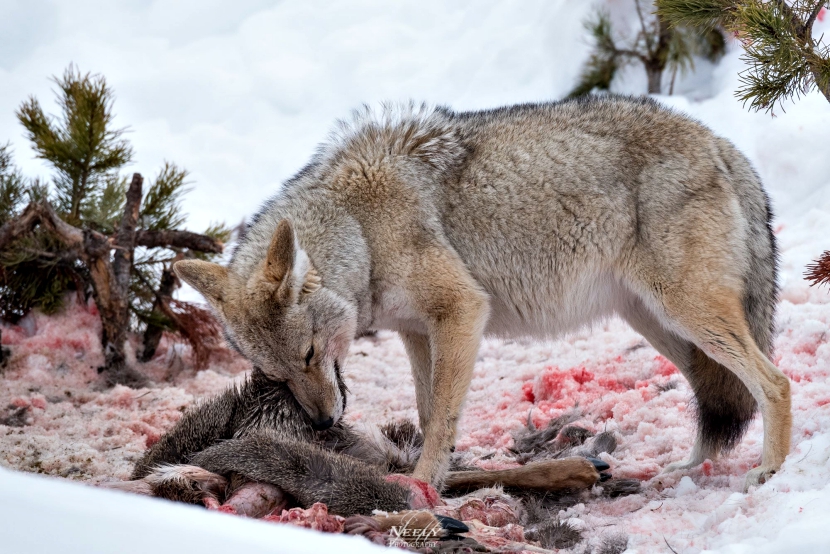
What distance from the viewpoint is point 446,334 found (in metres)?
3.58

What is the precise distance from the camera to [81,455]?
4.03m

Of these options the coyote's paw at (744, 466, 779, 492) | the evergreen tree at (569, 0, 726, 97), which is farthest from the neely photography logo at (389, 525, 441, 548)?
the evergreen tree at (569, 0, 726, 97)

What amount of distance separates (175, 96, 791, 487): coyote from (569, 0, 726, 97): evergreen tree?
14.9 feet

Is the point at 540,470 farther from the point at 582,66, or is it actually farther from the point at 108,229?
the point at 582,66

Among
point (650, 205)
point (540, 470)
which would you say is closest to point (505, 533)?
point (540, 470)

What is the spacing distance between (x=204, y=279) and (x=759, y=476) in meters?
2.51

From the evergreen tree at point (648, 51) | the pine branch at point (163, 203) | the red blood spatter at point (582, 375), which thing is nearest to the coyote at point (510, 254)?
the red blood spatter at point (582, 375)

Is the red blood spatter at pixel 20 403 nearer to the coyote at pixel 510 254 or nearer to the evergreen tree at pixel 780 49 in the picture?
the coyote at pixel 510 254

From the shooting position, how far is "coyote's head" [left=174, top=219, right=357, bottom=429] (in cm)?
338

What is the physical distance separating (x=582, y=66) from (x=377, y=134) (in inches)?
204

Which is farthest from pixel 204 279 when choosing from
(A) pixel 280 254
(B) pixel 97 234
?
(B) pixel 97 234

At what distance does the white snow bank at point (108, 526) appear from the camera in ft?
5.26

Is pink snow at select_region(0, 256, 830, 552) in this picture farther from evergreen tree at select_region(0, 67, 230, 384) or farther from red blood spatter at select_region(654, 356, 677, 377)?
evergreen tree at select_region(0, 67, 230, 384)

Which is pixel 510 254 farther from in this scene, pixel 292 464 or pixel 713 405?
pixel 292 464
